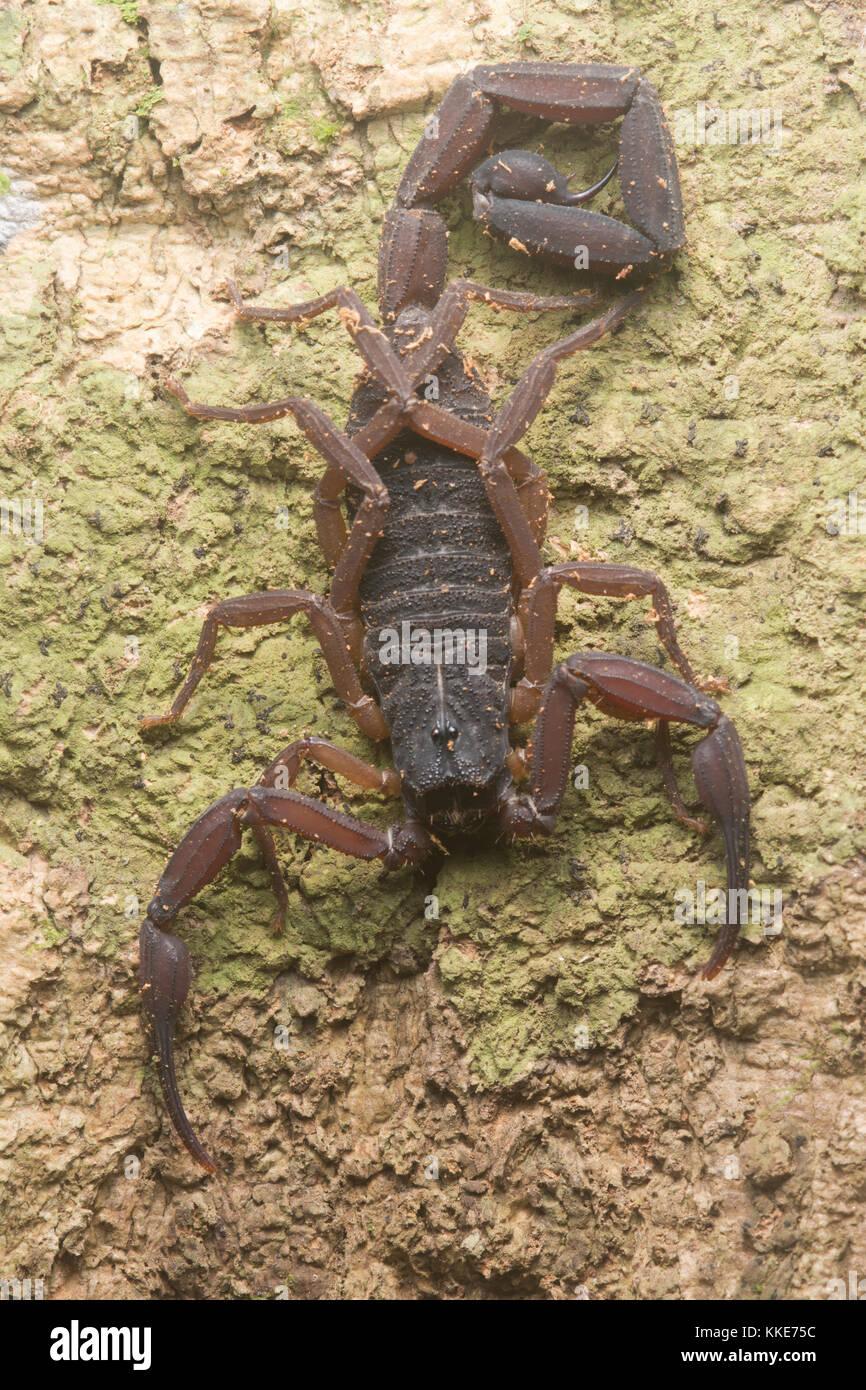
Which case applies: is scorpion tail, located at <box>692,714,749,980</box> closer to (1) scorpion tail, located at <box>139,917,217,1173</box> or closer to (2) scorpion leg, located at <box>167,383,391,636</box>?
(2) scorpion leg, located at <box>167,383,391,636</box>

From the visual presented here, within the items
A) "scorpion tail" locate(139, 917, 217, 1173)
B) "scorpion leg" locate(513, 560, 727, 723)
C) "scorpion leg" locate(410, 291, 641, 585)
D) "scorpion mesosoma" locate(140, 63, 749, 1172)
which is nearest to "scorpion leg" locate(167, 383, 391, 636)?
"scorpion mesosoma" locate(140, 63, 749, 1172)

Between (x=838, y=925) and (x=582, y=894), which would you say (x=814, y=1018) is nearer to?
(x=838, y=925)

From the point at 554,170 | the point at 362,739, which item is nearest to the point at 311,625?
the point at 362,739

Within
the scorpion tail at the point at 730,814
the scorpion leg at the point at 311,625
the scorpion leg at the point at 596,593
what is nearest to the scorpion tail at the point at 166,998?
the scorpion leg at the point at 311,625

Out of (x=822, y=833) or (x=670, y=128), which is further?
(x=670, y=128)

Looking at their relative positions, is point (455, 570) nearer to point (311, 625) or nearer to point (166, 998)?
point (311, 625)

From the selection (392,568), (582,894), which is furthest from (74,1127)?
(392,568)
